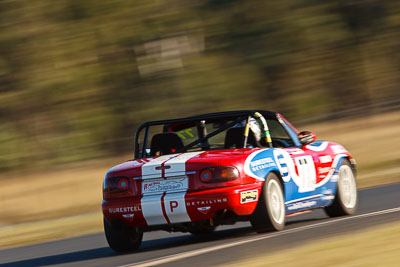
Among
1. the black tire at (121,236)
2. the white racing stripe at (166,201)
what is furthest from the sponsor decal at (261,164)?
the black tire at (121,236)

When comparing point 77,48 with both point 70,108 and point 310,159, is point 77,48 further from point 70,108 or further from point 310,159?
point 310,159

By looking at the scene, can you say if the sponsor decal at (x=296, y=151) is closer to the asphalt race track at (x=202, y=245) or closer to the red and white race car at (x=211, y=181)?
the red and white race car at (x=211, y=181)

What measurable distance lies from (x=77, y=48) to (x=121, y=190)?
70.7 ft

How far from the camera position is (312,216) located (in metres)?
10.3

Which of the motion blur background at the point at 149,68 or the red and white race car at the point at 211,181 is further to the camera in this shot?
the motion blur background at the point at 149,68

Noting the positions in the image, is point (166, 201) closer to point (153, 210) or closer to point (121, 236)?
point (153, 210)

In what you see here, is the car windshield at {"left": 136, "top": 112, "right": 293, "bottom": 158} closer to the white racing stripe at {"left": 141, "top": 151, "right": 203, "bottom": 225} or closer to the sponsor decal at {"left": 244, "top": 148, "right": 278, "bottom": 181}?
the sponsor decal at {"left": 244, "top": 148, "right": 278, "bottom": 181}

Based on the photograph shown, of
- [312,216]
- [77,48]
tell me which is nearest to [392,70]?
[77,48]

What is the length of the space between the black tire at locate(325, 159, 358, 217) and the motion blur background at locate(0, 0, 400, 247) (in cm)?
1869

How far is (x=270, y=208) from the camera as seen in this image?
7789 mm

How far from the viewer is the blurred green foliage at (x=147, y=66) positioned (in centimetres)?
2870

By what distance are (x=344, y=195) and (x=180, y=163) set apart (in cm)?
276

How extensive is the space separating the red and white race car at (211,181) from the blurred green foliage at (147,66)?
19.7 meters

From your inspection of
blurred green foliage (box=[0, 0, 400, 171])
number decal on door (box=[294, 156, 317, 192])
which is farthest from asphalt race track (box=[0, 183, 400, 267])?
blurred green foliage (box=[0, 0, 400, 171])
